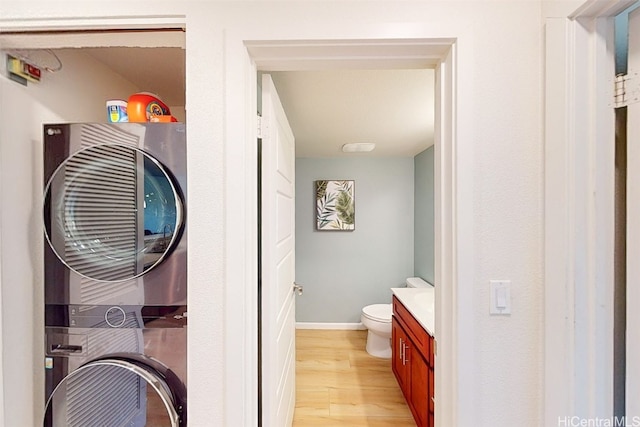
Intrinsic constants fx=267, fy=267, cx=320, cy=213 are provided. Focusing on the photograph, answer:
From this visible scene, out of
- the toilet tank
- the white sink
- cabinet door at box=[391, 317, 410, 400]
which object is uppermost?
the white sink

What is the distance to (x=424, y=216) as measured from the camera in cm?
303

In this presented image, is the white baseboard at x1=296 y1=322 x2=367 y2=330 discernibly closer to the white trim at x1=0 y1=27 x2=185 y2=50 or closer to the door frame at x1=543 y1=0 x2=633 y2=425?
the door frame at x1=543 y1=0 x2=633 y2=425

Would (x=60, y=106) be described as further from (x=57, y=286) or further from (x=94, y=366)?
(x=94, y=366)

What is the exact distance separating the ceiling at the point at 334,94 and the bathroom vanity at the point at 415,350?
1.44m

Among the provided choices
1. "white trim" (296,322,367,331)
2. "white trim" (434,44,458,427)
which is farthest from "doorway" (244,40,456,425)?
"white trim" (296,322,367,331)

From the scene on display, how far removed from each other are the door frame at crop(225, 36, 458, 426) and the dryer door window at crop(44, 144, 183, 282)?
9.6 inches

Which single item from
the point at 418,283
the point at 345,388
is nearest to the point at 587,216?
the point at 345,388

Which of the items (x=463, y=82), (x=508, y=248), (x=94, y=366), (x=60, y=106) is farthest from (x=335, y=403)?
(x=60, y=106)

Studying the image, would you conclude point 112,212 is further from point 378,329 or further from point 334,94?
point 378,329

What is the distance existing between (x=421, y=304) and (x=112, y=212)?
2.08m

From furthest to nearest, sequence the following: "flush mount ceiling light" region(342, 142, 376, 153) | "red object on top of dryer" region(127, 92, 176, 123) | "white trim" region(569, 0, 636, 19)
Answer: "flush mount ceiling light" region(342, 142, 376, 153) < "red object on top of dryer" region(127, 92, 176, 123) < "white trim" region(569, 0, 636, 19)

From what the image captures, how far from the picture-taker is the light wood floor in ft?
6.19

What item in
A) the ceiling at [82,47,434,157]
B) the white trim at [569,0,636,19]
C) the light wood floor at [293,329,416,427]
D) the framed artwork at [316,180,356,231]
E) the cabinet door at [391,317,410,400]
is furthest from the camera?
the framed artwork at [316,180,356,231]

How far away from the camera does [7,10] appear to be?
876 millimetres
